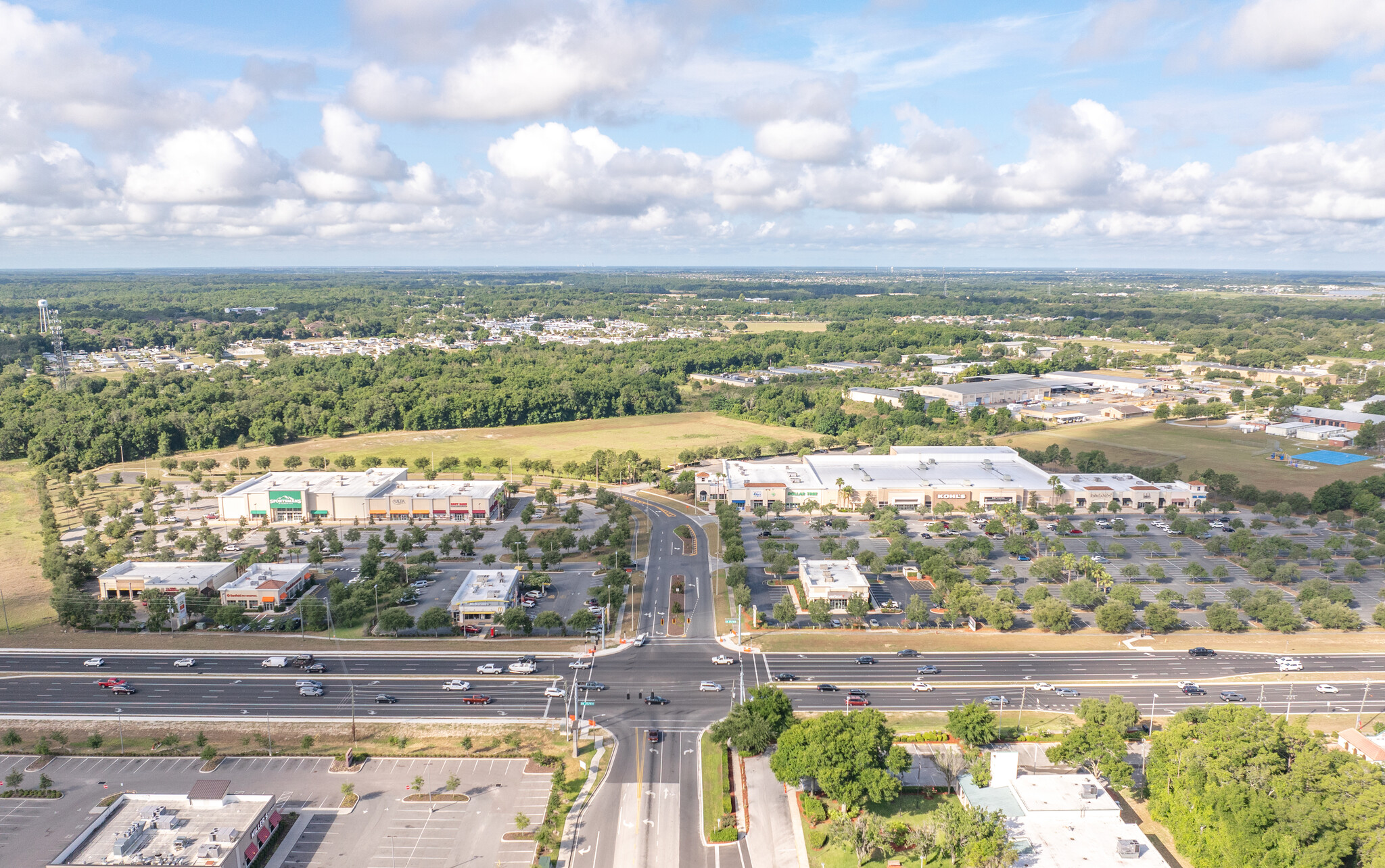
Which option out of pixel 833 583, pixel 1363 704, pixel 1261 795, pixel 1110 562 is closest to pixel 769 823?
pixel 1261 795

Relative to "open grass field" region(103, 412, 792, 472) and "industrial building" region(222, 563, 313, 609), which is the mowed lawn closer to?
"open grass field" region(103, 412, 792, 472)

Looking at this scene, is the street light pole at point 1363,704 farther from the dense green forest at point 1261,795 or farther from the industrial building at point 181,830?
the industrial building at point 181,830

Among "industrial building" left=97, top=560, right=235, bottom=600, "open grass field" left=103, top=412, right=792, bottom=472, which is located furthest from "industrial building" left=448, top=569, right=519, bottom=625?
"open grass field" left=103, top=412, right=792, bottom=472

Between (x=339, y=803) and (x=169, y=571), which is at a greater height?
(x=169, y=571)

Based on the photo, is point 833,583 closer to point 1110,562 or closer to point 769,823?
point 769,823

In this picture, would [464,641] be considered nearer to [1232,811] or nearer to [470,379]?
[1232,811]

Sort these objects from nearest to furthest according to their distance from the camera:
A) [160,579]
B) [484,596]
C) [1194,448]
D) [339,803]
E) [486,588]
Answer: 1. [339,803]
2. [484,596]
3. [486,588]
4. [160,579]
5. [1194,448]

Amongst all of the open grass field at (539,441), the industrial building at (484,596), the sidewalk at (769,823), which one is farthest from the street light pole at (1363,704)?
the open grass field at (539,441)
